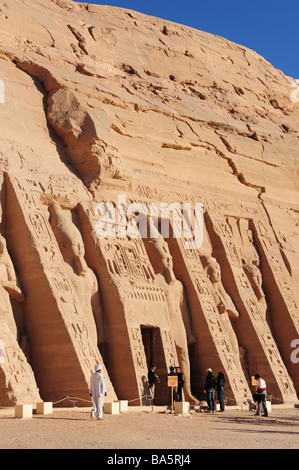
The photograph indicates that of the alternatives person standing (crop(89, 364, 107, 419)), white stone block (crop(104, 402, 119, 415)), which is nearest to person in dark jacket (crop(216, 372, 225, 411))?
white stone block (crop(104, 402, 119, 415))

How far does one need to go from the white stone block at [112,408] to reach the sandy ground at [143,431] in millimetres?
179

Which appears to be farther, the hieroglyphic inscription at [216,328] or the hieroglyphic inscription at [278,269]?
the hieroglyphic inscription at [278,269]

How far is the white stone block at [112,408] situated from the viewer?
→ 13199 millimetres

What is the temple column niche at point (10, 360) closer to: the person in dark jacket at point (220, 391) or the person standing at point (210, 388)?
the person standing at point (210, 388)

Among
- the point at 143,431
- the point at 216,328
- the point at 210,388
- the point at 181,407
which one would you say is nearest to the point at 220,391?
the point at 210,388

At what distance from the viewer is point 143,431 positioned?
1030cm

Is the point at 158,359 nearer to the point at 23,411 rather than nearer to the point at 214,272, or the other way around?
the point at 214,272

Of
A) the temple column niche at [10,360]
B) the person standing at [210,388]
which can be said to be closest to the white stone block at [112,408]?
the temple column niche at [10,360]

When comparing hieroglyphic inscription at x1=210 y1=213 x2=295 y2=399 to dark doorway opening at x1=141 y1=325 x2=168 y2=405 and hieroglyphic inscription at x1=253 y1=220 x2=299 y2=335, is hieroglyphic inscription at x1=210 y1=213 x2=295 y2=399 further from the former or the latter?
dark doorway opening at x1=141 y1=325 x2=168 y2=405

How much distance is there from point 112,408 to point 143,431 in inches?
118

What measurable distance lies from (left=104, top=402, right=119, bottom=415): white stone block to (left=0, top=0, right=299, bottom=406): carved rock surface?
4.54 ft

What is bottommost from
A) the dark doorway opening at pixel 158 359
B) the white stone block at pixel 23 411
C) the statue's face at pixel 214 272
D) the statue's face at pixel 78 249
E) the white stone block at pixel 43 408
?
the white stone block at pixel 23 411

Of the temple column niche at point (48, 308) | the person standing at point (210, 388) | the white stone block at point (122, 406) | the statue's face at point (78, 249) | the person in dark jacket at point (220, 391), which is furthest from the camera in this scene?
the statue's face at point (78, 249)
